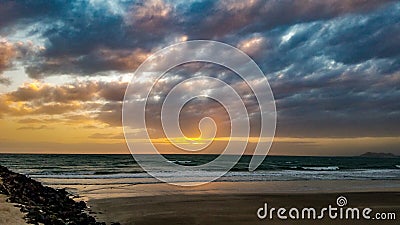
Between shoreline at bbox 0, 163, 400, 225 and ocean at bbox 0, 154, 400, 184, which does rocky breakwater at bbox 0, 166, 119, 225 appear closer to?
shoreline at bbox 0, 163, 400, 225

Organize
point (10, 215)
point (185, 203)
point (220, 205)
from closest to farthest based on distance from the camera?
point (10, 215) < point (220, 205) < point (185, 203)

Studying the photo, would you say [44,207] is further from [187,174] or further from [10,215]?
[187,174]

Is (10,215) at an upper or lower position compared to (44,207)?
upper

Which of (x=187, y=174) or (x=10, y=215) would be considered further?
(x=187, y=174)

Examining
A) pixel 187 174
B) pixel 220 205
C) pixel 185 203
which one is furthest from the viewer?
pixel 187 174

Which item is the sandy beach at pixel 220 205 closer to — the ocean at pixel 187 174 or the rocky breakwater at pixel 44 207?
the rocky breakwater at pixel 44 207

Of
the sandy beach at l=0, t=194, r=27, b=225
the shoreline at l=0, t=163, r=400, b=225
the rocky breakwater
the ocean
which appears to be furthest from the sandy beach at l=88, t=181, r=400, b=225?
the ocean

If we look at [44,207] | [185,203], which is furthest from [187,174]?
[44,207]

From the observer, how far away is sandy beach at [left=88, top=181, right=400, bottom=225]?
14.3 metres

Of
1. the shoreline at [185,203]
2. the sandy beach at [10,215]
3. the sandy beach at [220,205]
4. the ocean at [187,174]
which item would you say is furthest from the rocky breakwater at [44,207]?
the ocean at [187,174]

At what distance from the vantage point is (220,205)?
17.8m

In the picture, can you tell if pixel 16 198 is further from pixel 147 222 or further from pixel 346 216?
pixel 346 216

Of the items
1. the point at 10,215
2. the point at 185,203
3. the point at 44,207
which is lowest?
the point at 185,203

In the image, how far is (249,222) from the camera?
45.7ft
